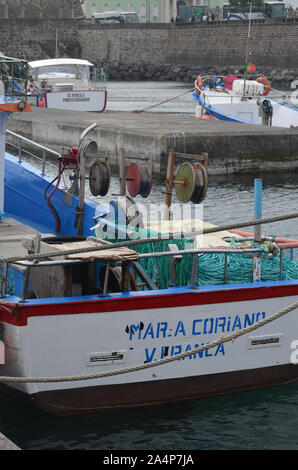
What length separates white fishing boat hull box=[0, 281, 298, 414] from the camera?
743 cm

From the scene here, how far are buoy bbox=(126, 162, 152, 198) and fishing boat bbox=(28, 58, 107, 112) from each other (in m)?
28.9

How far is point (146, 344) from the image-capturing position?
25.4 ft

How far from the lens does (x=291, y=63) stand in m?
84.3

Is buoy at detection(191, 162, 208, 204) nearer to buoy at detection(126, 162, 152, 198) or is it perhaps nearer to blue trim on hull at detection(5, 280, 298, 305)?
buoy at detection(126, 162, 152, 198)

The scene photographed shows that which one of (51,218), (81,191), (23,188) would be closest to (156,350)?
(81,191)

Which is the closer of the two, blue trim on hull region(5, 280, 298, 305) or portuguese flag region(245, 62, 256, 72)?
blue trim on hull region(5, 280, 298, 305)

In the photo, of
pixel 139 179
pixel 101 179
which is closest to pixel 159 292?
pixel 139 179

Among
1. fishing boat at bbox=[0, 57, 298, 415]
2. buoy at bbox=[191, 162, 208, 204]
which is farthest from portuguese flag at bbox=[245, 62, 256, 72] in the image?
fishing boat at bbox=[0, 57, 298, 415]

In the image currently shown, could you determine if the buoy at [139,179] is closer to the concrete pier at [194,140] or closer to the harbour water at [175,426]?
the harbour water at [175,426]

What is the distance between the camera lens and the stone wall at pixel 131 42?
297 feet

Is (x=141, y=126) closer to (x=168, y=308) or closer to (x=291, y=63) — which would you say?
(x=168, y=308)

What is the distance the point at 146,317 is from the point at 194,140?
16.1 metres

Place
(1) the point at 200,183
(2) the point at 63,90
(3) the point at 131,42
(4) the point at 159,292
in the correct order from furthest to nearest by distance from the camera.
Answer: (3) the point at 131,42
(2) the point at 63,90
(1) the point at 200,183
(4) the point at 159,292

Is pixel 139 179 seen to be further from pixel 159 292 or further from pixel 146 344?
pixel 146 344
